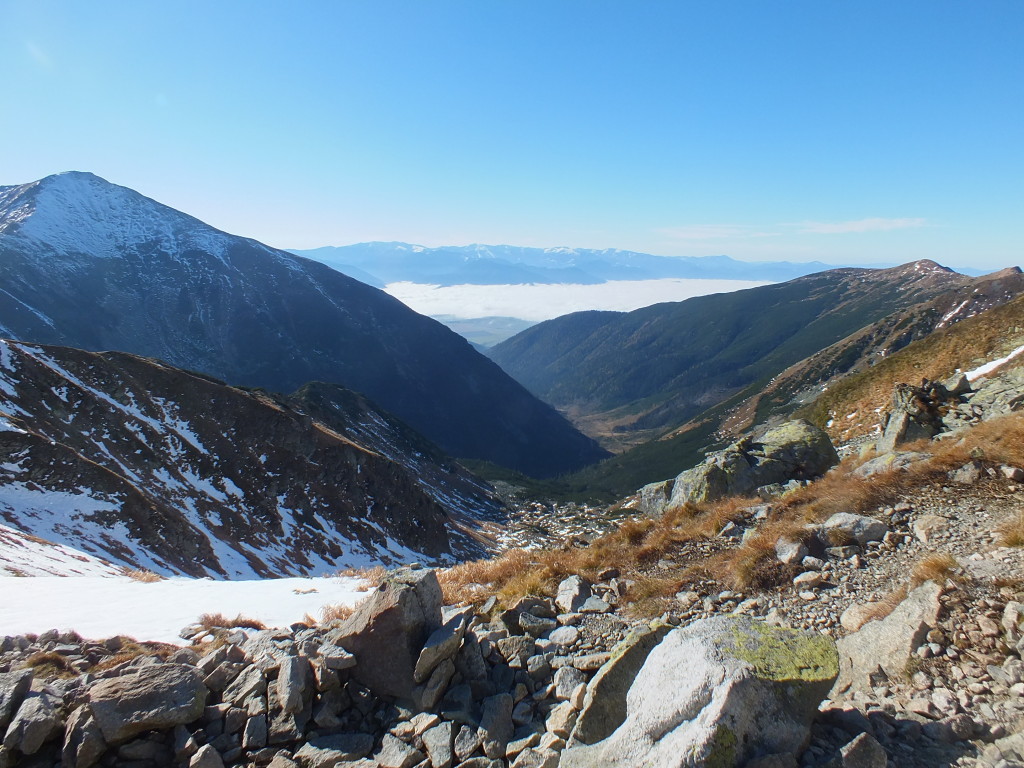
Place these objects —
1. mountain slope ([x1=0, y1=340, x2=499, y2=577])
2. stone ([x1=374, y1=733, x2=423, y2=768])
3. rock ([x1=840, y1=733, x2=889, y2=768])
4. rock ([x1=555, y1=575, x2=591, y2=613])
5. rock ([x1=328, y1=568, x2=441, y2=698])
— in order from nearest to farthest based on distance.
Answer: rock ([x1=840, y1=733, x2=889, y2=768]), stone ([x1=374, y1=733, x2=423, y2=768]), rock ([x1=328, y1=568, x2=441, y2=698]), rock ([x1=555, y1=575, x2=591, y2=613]), mountain slope ([x1=0, y1=340, x2=499, y2=577])

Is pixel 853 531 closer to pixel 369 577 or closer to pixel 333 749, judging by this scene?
pixel 333 749

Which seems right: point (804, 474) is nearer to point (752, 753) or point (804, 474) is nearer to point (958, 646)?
point (958, 646)

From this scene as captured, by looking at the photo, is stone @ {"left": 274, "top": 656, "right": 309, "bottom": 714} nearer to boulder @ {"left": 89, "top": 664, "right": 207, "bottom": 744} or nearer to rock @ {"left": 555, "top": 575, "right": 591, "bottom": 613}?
boulder @ {"left": 89, "top": 664, "right": 207, "bottom": 744}

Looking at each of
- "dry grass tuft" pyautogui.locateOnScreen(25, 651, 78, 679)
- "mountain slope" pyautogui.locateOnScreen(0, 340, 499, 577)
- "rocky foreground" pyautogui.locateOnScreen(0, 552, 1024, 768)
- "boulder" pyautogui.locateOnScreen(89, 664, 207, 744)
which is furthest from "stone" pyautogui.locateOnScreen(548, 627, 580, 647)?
"mountain slope" pyautogui.locateOnScreen(0, 340, 499, 577)

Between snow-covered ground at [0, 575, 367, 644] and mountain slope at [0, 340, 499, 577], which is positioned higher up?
snow-covered ground at [0, 575, 367, 644]

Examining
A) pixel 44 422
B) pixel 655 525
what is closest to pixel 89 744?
pixel 655 525

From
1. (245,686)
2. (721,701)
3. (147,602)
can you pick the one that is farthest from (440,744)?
(147,602)

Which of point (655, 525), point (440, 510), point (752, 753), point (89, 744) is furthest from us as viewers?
point (440, 510)
